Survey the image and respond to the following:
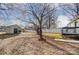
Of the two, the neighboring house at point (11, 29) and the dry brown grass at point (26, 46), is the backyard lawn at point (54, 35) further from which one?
the neighboring house at point (11, 29)

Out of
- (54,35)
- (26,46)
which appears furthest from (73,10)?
(26,46)

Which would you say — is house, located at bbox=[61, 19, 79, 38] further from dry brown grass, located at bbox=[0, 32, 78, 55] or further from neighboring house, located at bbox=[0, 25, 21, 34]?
neighboring house, located at bbox=[0, 25, 21, 34]

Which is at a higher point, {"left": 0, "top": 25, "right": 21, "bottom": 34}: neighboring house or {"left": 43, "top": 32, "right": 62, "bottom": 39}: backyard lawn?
{"left": 0, "top": 25, "right": 21, "bottom": 34}: neighboring house

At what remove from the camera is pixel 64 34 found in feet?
7.69

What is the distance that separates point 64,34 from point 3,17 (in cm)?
61

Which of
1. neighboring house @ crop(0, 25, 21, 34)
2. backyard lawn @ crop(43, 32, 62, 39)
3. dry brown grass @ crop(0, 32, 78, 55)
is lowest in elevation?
dry brown grass @ crop(0, 32, 78, 55)

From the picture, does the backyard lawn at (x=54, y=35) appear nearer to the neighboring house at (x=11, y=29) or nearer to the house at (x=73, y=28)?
the house at (x=73, y=28)

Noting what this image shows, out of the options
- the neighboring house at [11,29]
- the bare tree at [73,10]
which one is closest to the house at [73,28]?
the bare tree at [73,10]

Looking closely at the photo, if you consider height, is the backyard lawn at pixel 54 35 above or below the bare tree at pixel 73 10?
below

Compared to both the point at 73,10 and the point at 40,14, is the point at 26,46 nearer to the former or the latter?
the point at 40,14

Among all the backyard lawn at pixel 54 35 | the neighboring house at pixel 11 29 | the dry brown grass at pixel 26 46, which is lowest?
the dry brown grass at pixel 26 46

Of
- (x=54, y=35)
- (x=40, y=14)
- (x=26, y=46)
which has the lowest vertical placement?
(x=26, y=46)

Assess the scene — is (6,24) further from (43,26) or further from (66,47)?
(66,47)

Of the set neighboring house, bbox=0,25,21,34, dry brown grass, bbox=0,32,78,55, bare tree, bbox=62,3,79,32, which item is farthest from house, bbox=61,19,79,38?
neighboring house, bbox=0,25,21,34
